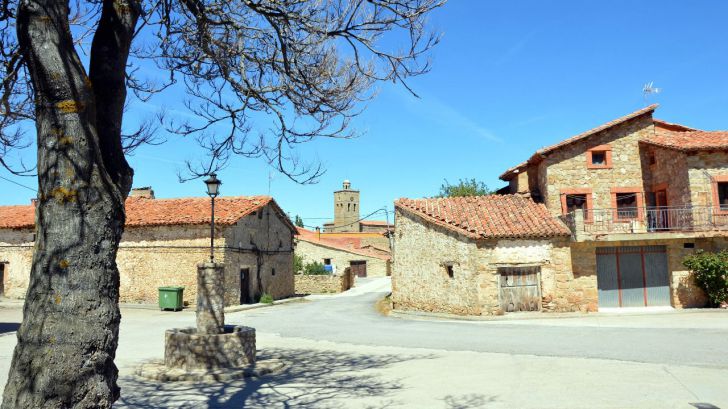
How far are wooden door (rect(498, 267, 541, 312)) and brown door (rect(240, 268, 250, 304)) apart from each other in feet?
41.1

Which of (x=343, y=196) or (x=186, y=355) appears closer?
(x=186, y=355)

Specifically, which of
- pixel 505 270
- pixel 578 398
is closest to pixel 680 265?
pixel 505 270

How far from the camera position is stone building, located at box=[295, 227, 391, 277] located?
45094 millimetres

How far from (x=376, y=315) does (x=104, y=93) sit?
18.2 metres

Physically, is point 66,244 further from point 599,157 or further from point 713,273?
point 599,157

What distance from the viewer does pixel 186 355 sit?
31.8 feet

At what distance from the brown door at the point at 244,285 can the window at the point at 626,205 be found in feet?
55.2

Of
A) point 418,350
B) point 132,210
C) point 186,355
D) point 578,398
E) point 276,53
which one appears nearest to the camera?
point 276,53

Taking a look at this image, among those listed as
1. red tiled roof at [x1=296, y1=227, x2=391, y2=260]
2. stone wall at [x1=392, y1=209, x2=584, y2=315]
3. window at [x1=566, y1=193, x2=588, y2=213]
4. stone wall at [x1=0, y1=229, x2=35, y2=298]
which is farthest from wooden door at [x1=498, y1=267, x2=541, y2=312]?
red tiled roof at [x1=296, y1=227, x2=391, y2=260]

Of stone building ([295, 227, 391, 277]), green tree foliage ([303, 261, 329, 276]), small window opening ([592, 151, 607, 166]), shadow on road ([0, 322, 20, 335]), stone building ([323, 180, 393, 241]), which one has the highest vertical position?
stone building ([323, 180, 393, 241])

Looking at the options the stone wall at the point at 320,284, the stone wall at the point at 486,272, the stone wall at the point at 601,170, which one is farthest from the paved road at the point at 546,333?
the stone wall at the point at 320,284

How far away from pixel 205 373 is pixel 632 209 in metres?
18.9

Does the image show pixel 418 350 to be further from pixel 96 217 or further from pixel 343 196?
pixel 343 196

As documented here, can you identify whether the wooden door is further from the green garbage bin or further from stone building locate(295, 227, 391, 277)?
stone building locate(295, 227, 391, 277)
